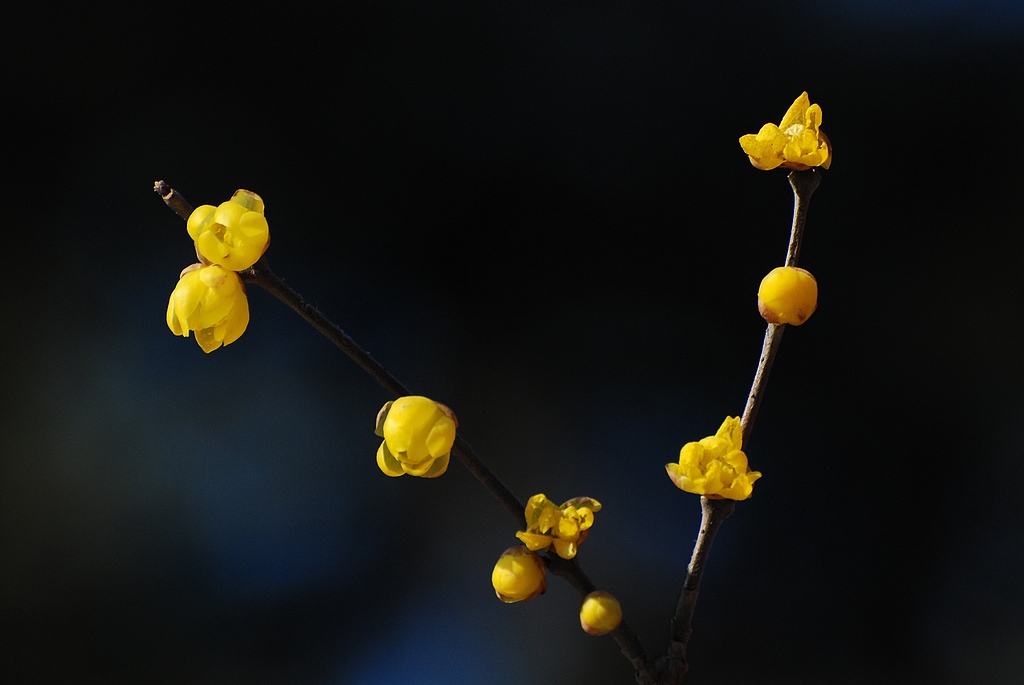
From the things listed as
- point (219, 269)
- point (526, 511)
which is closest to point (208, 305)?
point (219, 269)

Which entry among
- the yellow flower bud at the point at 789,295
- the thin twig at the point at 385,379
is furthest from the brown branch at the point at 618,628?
the yellow flower bud at the point at 789,295

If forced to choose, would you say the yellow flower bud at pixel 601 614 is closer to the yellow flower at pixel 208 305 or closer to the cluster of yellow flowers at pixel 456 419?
the cluster of yellow flowers at pixel 456 419

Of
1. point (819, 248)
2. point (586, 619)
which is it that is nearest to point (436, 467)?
point (586, 619)

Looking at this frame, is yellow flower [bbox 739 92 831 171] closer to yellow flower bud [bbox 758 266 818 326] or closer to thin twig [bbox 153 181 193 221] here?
yellow flower bud [bbox 758 266 818 326]

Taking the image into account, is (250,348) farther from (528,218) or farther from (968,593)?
(968,593)

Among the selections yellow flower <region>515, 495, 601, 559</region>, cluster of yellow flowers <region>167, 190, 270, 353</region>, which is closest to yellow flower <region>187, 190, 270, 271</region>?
cluster of yellow flowers <region>167, 190, 270, 353</region>

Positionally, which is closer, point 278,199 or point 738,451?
point 738,451

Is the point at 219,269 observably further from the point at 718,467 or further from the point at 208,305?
the point at 718,467
